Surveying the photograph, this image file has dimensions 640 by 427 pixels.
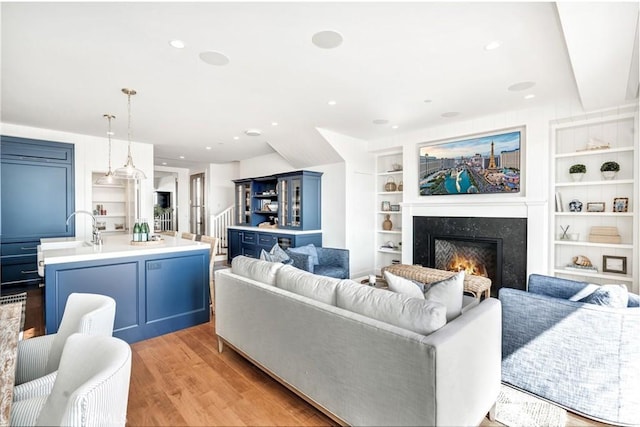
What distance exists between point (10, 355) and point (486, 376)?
2278 millimetres

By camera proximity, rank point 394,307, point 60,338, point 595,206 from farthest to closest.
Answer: point 595,206
point 394,307
point 60,338

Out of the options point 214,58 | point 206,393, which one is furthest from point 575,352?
point 214,58

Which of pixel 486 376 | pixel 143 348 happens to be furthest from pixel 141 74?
pixel 486 376

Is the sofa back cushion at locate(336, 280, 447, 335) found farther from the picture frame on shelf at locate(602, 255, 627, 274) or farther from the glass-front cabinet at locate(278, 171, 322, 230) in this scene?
the glass-front cabinet at locate(278, 171, 322, 230)

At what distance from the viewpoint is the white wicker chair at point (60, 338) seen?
1.32 m

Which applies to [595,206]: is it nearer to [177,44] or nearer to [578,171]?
[578,171]

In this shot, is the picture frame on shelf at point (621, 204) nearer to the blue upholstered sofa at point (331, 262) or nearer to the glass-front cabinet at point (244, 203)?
the blue upholstered sofa at point (331, 262)

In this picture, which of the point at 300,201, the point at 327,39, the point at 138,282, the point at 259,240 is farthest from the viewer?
the point at 259,240

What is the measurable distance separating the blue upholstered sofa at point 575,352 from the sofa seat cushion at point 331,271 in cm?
225

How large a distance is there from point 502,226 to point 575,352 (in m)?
2.61

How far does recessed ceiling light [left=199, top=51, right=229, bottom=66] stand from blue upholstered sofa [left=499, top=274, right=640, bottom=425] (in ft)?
9.74

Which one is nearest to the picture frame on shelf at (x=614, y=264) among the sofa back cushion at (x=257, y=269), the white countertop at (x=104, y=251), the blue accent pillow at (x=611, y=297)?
the blue accent pillow at (x=611, y=297)

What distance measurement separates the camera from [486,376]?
171cm

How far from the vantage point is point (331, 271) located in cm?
416
